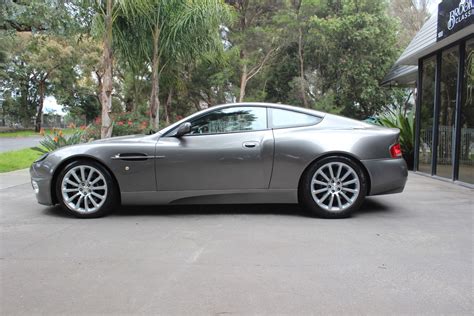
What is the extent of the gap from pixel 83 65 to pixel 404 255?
128 ft

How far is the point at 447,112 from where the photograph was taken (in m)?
8.93

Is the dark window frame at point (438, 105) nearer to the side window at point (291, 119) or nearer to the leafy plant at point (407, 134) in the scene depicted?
the leafy plant at point (407, 134)

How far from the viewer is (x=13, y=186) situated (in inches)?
294

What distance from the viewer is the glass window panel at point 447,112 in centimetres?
860

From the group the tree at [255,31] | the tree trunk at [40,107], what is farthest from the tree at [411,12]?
the tree trunk at [40,107]

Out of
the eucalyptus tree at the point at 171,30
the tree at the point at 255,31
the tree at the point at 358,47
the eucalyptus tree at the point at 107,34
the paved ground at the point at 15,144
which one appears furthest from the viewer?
the tree at the point at 255,31

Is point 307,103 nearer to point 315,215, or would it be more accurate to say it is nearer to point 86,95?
point 315,215

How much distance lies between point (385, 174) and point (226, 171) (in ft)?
6.37

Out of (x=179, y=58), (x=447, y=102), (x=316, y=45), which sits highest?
(x=316, y=45)

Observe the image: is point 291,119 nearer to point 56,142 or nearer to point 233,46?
point 56,142

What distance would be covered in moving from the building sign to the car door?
4551 millimetres

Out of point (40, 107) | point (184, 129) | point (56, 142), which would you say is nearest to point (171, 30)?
point (56, 142)

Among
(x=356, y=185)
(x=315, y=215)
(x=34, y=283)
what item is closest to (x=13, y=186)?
(x=34, y=283)

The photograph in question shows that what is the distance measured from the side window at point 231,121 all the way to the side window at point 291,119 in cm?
14
